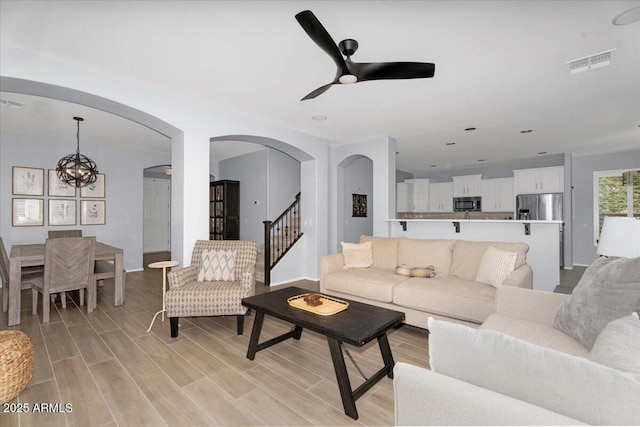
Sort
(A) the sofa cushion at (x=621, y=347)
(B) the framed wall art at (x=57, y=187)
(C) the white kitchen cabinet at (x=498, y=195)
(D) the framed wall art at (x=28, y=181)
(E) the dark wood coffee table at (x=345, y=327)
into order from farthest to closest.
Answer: (C) the white kitchen cabinet at (x=498, y=195)
(B) the framed wall art at (x=57, y=187)
(D) the framed wall art at (x=28, y=181)
(E) the dark wood coffee table at (x=345, y=327)
(A) the sofa cushion at (x=621, y=347)

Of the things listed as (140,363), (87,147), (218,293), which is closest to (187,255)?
(218,293)

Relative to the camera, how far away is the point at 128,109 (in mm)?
3406

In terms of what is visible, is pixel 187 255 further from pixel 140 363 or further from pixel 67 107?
pixel 67 107

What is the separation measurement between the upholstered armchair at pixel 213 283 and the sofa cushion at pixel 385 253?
5.49 feet

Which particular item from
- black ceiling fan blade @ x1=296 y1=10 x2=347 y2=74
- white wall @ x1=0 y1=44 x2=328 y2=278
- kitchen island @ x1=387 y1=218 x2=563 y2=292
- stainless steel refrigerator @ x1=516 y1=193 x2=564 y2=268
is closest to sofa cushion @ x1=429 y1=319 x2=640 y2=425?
black ceiling fan blade @ x1=296 y1=10 x2=347 y2=74

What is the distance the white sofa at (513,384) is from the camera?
0.73 meters

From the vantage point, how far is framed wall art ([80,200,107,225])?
230 inches

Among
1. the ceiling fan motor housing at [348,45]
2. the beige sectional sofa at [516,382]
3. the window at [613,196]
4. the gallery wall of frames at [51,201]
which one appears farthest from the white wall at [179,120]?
the window at [613,196]

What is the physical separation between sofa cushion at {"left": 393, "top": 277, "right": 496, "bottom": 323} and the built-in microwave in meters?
6.08

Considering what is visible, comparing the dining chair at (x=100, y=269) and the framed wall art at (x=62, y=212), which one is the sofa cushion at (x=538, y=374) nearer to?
the dining chair at (x=100, y=269)

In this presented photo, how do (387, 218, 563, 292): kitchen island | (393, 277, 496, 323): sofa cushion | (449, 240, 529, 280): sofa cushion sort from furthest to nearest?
(387, 218, 563, 292): kitchen island < (449, 240, 529, 280): sofa cushion < (393, 277, 496, 323): sofa cushion

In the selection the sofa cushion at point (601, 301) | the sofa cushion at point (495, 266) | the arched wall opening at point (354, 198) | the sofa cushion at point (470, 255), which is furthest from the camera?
the arched wall opening at point (354, 198)

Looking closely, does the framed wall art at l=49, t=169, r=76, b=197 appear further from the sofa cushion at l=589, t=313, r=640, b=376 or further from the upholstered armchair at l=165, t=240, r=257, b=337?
the sofa cushion at l=589, t=313, r=640, b=376

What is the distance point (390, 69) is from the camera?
7.68 feet
